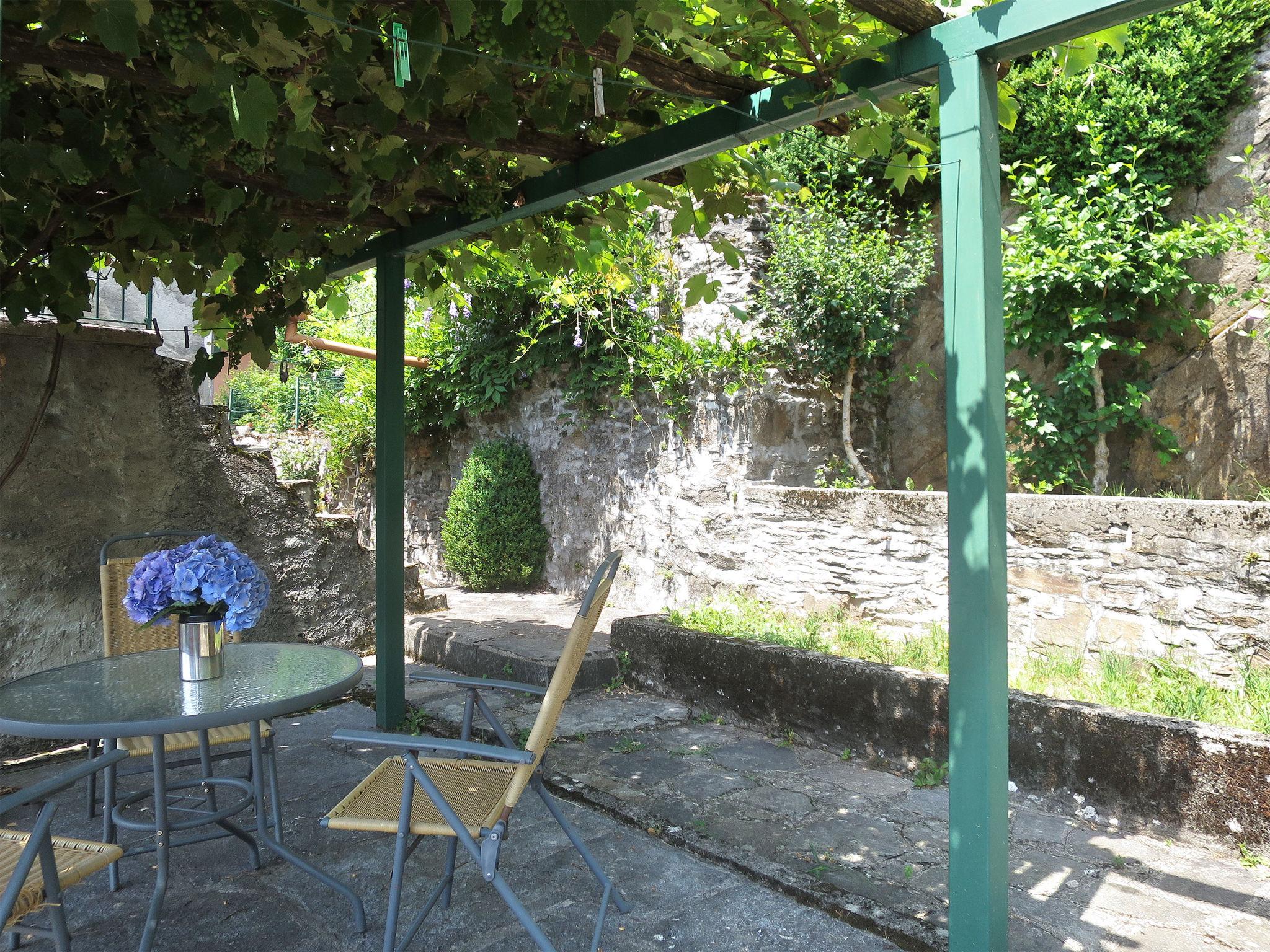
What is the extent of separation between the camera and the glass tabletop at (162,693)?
215cm

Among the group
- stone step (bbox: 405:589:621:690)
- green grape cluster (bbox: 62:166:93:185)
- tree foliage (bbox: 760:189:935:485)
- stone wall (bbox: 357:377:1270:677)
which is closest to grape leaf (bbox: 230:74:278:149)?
green grape cluster (bbox: 62:166:93:185)

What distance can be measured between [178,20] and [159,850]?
2108mm

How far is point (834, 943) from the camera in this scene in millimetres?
2336

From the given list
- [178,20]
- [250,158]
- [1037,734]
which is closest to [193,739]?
[250,158]

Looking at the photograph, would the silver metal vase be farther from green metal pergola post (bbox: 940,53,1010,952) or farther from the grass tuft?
the grass tuft

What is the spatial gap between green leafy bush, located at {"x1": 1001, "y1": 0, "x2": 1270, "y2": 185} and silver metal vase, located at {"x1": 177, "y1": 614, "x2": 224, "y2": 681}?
5.75m

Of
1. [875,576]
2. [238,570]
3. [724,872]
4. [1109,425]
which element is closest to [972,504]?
[724,872]

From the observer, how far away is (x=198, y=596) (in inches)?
99.3

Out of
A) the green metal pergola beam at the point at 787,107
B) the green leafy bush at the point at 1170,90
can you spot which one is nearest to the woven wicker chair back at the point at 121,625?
the green metal pergola beam at the point at 787,107

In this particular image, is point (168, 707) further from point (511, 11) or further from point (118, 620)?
point (511, 11)

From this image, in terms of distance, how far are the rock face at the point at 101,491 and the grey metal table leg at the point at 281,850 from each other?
77.2 inches

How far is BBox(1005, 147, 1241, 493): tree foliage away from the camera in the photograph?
18.4 feet

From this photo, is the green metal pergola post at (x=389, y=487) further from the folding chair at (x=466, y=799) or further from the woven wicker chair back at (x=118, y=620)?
the folding chair at (x=466, y=799)

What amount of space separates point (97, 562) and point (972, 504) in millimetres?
4024
